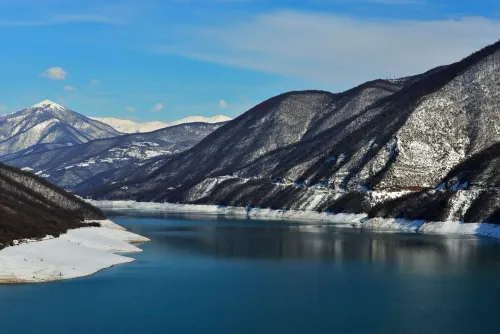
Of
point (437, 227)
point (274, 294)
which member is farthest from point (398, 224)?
point (274, 294)

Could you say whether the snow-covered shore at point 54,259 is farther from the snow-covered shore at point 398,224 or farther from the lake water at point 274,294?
the snow-covered shore at point 398,224

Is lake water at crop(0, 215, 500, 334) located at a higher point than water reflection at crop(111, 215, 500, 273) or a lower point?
lower

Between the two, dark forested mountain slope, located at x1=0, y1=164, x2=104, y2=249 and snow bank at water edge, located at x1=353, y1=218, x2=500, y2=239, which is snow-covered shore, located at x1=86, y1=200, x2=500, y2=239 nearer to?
snow bank at water edge, located at x1=353, y1=218, x2=500, y2=239

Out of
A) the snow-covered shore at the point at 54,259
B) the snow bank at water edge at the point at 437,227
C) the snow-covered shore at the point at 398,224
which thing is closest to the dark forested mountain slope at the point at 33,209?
the snow-covered shore at the point at 54,259

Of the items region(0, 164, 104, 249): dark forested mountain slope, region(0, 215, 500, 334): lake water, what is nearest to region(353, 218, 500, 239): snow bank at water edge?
region(0, 215, 500, 334): lake water

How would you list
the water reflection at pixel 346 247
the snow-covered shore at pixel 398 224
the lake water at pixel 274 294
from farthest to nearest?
the snow-covered shore at pixel 398 224 < the water reflection at pixel 346 247 < the lake water at pixel 274 294

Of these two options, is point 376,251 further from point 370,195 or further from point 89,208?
point 370,195

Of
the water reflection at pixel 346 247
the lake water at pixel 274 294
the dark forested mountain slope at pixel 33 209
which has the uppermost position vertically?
the dark forested mountain slope at pixel 33 209
